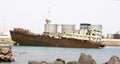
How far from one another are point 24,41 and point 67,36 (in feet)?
36.9

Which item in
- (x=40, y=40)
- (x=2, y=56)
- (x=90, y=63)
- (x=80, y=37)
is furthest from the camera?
(x=80, y=37)

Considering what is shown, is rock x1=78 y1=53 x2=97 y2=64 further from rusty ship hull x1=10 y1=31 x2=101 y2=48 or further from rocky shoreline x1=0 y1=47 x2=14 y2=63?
rusty ship hull x1=10 y1=31 x2=101 y2=48

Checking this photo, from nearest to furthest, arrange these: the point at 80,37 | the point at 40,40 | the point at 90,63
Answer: the point at 90,63 → the point at 40,40 → the point at 80,37

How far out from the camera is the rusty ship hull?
3322 inches

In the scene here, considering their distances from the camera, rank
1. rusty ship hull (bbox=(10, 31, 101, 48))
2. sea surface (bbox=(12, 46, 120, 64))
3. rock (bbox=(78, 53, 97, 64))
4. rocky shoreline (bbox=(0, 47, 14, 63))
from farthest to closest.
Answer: rusty ship hull (bbox=(10, 31, 101, 48)) → sea surface (bbox=(12, 46, 120, 64)) → rocky shoreline (bbox=(0, 47, 14, 63)) → rock (bbox=(78, 53, 97, 64))

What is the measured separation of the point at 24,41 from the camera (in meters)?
85.1

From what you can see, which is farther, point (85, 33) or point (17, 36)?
point (85, 33)

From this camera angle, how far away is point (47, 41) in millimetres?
84688

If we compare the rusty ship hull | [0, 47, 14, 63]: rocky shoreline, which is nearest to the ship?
the rusty ship hull

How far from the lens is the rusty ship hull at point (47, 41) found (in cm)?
8438

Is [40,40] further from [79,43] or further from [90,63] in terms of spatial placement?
[90,63]

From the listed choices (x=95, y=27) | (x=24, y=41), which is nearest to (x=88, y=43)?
(x=95, y=27)

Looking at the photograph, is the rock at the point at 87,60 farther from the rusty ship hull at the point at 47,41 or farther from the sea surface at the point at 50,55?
the rusty ship hull at the point at 47,41

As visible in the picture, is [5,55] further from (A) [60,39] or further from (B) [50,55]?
(A) [60,39]
